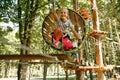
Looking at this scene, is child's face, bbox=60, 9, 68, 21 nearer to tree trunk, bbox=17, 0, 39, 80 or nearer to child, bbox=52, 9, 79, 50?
child, bbox=52, 9, 79, 50

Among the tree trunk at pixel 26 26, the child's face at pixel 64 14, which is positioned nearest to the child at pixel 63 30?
the child's face at pixel 64 14

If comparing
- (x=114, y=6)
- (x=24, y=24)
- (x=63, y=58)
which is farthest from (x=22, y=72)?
(x=63, y=58)

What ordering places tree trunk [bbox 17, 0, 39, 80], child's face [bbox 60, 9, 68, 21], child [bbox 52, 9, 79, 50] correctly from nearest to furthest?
child [bbox 52, 9, 79, 50] < child's face [bbox 60, 9, 68, 21] < tree trunk [bbox 17, 0, 39, 80]

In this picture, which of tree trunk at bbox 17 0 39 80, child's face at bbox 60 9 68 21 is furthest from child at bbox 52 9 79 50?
tree trunk at bbox 17 0 39 80

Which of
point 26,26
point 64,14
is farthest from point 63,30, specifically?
point 26,26

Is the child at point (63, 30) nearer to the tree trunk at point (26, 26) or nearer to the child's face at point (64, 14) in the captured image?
the child's face at point (64, 14)

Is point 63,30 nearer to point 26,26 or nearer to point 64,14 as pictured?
point 64,14

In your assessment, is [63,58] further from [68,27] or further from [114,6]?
[114,6]

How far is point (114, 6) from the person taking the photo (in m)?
15.7

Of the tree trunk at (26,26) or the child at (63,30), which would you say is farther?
the tree trunk at (26,26)

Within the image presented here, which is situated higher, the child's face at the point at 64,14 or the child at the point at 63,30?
the child's face at the point at 64,14

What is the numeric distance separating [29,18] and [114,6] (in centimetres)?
587

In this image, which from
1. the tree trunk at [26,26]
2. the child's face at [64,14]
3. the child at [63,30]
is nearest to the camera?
the child at [63,30]

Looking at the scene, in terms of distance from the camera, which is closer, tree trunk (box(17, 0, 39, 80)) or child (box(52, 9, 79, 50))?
child (box(52, 9, 79, 50))
